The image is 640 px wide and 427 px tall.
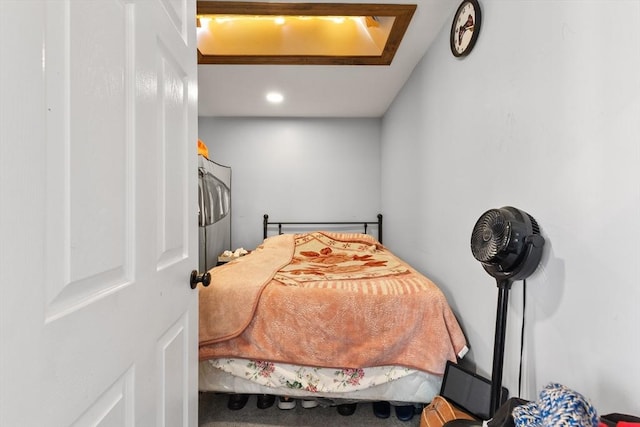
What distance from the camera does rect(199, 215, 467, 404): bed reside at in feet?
4.75

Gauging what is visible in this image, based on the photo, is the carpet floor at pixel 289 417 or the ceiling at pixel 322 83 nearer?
the carpet floor at pixel 289 417

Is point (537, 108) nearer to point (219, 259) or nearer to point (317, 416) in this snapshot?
point (317, 416)

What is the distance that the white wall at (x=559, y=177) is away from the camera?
0.73m

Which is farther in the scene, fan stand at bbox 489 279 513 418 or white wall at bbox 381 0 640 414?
fan stand at bbox 489 279 513 418

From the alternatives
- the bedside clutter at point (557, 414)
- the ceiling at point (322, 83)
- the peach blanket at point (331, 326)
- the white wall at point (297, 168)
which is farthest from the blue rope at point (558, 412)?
the white wall at point (297, 168)

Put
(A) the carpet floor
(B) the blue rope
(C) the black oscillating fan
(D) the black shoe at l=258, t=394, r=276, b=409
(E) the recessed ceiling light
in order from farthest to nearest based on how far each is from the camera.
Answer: (E) the recessed ceiling light < (D) the black shoe at l=258, t=394, r=276, b=409 < (A) the carpet floor < (C) the black oscillating fan < (B) the blue rope

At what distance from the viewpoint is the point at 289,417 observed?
5.29ft

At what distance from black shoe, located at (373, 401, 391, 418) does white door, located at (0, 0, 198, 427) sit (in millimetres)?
1170

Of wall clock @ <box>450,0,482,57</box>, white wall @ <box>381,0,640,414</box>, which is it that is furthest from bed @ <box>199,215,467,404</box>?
wall clock @ <box>450,0,482,57</box>

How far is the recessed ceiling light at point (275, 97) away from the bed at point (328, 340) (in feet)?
6.40

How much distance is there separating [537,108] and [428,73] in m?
1.18

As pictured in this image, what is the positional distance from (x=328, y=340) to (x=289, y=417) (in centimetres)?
56

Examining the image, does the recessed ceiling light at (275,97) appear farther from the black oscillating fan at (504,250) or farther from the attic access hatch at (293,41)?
the black oscillating fan at (504,250)

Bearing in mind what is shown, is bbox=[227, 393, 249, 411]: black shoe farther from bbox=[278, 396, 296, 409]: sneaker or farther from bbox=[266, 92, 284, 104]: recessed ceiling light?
bbox=[266, 92, 284, 104]: recessed ceiling light
